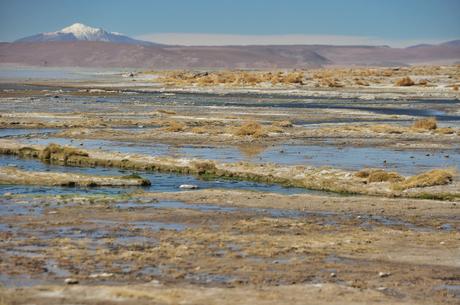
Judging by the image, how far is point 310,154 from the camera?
35.1m

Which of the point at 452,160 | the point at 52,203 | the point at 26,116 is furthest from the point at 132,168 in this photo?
the point at 26,116

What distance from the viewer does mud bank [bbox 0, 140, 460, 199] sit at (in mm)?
25766

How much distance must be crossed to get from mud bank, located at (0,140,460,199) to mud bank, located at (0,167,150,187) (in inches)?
135

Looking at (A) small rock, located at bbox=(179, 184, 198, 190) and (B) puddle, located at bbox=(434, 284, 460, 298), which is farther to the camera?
(A) small rock, located at bbox=(179, 184, 198, 190)

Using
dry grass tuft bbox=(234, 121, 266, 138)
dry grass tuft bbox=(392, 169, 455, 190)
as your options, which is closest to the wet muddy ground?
dry grass tuft bbox=(392, 169, 455, 190)

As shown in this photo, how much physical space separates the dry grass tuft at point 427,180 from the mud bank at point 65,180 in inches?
294

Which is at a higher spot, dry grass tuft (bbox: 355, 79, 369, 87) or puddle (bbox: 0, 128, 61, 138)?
puddle (bbox: 0, 128, 61, 138)

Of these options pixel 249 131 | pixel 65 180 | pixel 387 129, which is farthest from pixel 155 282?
pixel 387 129

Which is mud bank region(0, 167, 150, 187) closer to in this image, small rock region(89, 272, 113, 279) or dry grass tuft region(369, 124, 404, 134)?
small rock region(89, 272, 113, 279)

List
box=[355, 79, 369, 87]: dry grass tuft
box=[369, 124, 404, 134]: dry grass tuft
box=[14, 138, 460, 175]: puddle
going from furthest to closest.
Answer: box=[355, 79, 369, 87]: dry grass tuft, box=[369, 124, 404, 134]: dry grass tuft, box=[14, 138, 460, 175]: puddle

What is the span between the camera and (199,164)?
1183 inches

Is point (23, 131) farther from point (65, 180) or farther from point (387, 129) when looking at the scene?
point (65, 180)

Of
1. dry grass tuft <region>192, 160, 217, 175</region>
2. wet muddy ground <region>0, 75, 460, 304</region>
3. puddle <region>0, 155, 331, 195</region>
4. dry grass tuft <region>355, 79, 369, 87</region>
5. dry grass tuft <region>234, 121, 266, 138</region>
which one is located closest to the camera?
wet muddy ground <region>0, 75, 460, 304</region>

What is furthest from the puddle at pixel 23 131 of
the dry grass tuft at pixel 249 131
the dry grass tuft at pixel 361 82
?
the dry grass tuft at pixel 361 82
